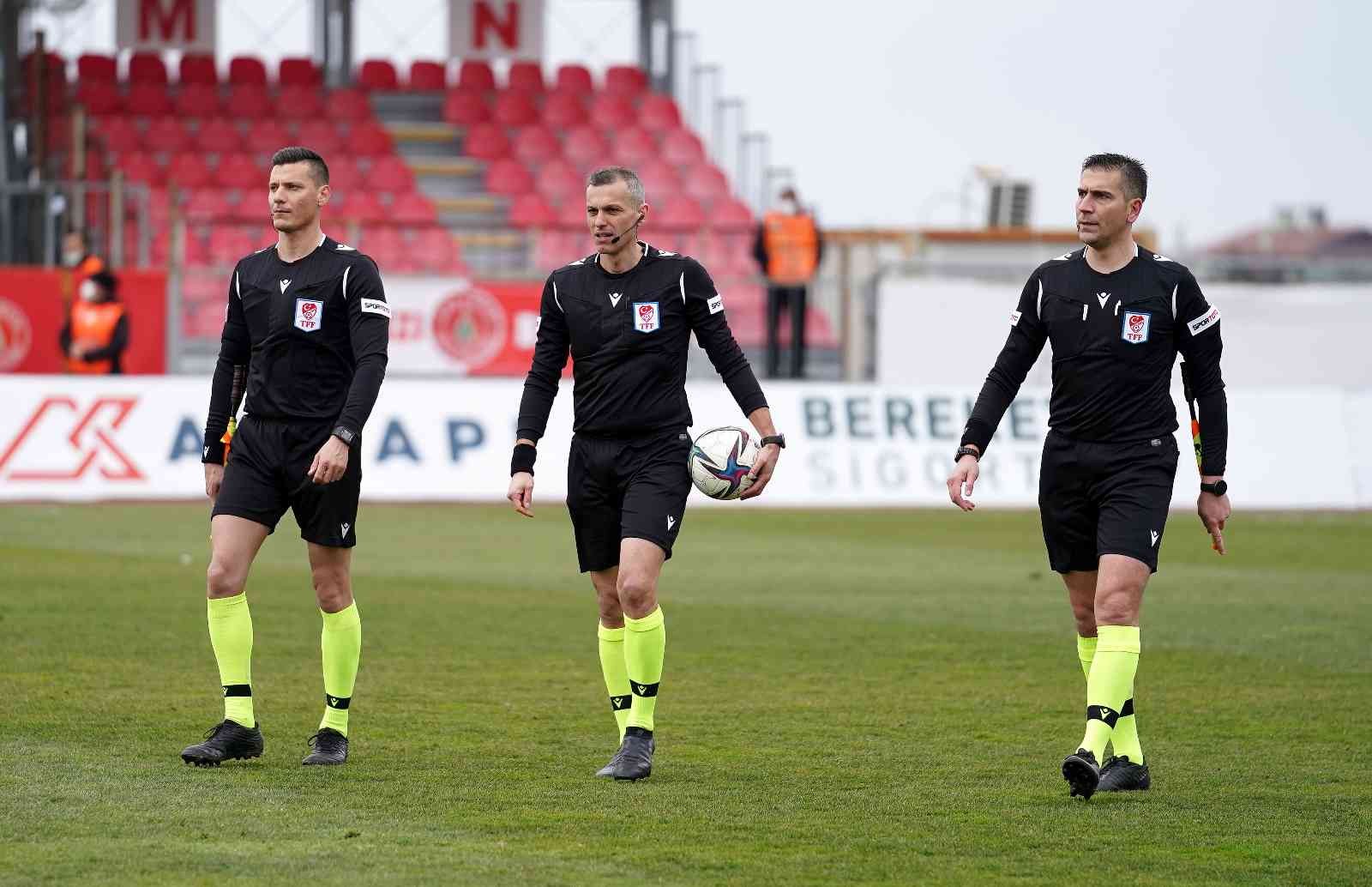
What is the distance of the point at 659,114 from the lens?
30188mm

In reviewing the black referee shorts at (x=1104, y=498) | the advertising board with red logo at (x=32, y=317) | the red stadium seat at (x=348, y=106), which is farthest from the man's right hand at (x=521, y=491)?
the red stadium seat at (x=348, y=106)

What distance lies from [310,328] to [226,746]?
145 cm

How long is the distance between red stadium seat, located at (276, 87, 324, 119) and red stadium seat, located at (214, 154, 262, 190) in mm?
1498

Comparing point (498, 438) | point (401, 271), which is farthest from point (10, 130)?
point (498, 438)

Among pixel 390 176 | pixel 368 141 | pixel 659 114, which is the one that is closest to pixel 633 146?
pixel 659 114

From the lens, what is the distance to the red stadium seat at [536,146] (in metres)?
29.2

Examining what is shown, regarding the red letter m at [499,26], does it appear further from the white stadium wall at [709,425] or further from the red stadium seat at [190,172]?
the white stadium wall at [709,425]

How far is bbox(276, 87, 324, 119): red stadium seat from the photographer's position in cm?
2906

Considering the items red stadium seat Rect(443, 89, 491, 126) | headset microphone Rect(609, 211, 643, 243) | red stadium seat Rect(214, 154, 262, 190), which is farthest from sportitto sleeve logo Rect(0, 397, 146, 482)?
headset microphone Rect(609, 211, 643, 243)

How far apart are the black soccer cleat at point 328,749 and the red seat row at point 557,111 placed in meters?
23.4

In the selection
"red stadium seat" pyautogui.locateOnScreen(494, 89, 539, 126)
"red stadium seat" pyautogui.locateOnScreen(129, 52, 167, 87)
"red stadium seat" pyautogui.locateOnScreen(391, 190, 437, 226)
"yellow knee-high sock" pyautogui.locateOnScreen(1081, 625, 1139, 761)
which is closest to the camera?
"yellow knee-high sock" pyautogui.locateOnScreen(1081, 625, 1139, 761)

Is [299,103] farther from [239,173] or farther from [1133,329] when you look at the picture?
[1133,329]

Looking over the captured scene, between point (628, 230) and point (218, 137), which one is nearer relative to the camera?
point (628, 230)

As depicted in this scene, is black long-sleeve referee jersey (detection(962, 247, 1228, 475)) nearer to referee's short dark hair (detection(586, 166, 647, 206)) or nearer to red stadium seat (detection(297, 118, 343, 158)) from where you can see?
referee's short dark hair (detection(586, 166, 647, 206))
